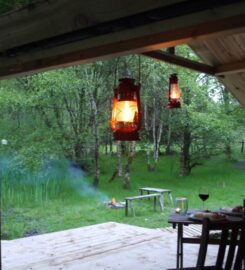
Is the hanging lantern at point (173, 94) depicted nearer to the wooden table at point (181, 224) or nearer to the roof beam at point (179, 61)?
the roof beam at point (179, 61)

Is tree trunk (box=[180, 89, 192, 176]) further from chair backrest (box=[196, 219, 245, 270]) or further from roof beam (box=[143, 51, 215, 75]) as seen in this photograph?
chair backrest (box=[196, 219, 245, 270])

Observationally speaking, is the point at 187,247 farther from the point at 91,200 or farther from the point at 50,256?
the point at 91,200

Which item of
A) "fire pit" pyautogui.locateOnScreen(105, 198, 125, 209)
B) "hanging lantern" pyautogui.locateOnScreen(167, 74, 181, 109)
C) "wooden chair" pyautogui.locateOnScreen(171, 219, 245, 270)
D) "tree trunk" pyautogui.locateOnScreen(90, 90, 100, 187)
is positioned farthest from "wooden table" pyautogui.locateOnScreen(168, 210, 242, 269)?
"tree trunk" pyautogui.locateOnScreen(90, 90, 100, 187)

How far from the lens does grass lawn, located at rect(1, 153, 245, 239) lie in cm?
678

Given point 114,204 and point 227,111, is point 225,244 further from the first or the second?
point 227,111

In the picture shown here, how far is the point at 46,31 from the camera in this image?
136cm

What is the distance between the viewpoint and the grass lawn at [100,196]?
678cm

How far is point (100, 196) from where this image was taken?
8547mm

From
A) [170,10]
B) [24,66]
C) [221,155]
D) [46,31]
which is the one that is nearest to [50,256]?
[24,66]

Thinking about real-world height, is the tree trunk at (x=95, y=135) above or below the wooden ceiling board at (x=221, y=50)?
below

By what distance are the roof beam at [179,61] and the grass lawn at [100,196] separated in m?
3.04

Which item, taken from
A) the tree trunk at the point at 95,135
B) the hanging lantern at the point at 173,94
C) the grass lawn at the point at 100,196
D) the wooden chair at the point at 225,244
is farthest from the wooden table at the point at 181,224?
the tree trunk at the point at 95,135

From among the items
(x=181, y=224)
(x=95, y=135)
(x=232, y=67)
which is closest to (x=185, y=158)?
(x=95, y=135)

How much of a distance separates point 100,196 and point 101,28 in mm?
7458
